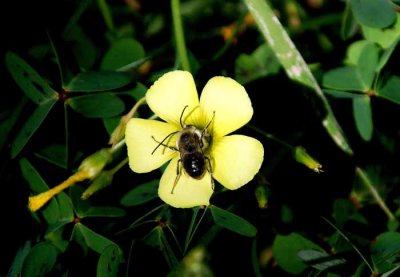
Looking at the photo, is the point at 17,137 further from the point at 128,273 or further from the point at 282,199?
the point at 282,199

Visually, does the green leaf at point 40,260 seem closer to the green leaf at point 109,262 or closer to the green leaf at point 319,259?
the green leaf at point 109,262

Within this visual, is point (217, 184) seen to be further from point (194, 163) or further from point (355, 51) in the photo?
Answer: point (355, 51)

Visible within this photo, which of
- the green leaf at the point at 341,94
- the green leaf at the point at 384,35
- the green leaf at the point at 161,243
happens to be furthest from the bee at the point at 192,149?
the green leaf at the point at 384,35

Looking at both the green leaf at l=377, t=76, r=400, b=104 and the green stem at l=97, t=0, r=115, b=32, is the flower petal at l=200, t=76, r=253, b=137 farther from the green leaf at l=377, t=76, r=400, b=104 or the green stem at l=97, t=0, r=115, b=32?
the green stem at l=97, t=0, r=115, b=32

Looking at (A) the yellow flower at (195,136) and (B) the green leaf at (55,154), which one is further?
(B) the green leaf at (55,154)

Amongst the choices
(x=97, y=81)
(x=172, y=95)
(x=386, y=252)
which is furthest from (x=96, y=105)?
(x=386, y=252)

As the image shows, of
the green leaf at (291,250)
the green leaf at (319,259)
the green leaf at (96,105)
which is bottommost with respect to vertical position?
the green leaf at (291,250)

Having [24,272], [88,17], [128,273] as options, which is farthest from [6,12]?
[128,273]

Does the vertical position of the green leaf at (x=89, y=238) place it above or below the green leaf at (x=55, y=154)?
below
